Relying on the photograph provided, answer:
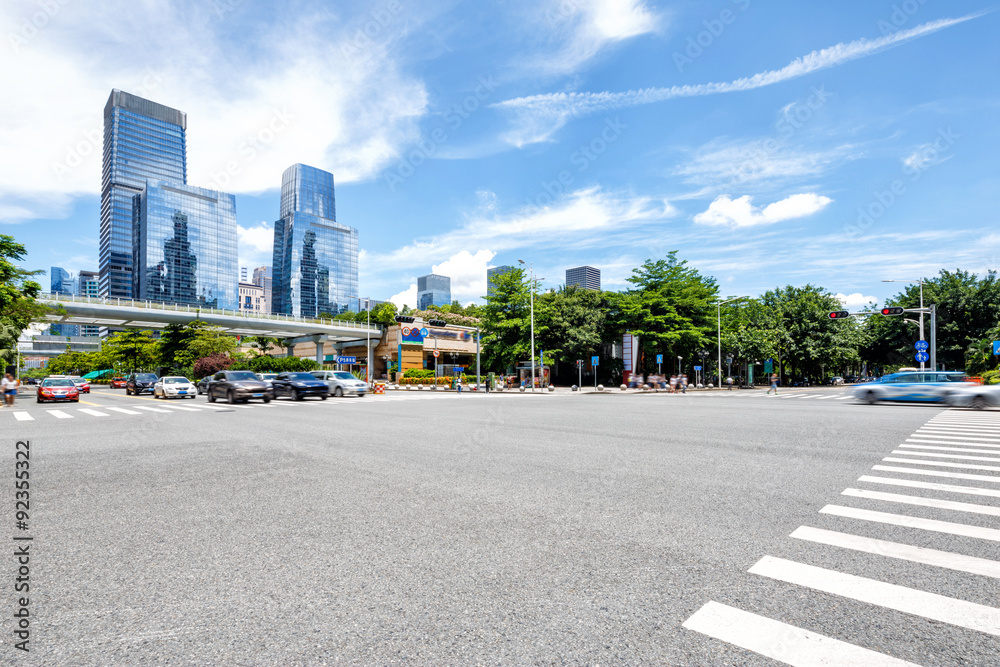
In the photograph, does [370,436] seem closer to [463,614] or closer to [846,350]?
[463,614]

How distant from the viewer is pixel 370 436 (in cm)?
1152

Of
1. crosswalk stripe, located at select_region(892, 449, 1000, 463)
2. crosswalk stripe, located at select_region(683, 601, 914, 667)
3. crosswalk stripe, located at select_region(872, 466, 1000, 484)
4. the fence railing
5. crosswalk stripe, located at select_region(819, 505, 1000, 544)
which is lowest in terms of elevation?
crosswalk stripe, located at select_region(892, 449, 1000, 463)

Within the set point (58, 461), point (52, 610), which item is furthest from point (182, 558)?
point (58, 461)

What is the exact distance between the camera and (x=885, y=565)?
3.84 m

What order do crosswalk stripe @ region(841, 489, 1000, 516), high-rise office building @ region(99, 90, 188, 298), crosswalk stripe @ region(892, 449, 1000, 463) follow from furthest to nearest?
high-rise office building @ region(99, 90, 188, 298) → crosswalk stripe @ region(892, 449, 1000, 463) → crosswalk stripe @ region(841, 489, 1000, 516)

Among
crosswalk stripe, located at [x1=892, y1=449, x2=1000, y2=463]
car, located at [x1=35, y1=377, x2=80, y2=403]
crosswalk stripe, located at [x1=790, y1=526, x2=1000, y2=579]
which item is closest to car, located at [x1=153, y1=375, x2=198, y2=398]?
car, located at [x1=35, y1=377, x2=80, y2=403]

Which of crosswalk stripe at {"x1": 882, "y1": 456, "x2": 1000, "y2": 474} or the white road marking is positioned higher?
the white road marking

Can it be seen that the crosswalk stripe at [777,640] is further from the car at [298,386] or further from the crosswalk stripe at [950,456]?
the car at [298,386]

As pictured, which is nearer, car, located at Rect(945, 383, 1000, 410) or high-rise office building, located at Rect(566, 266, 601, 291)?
car, located at Rect(945, 383, 1000, 410)

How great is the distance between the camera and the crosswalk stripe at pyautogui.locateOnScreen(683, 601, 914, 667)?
8.65 ft

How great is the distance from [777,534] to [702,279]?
55.3 m

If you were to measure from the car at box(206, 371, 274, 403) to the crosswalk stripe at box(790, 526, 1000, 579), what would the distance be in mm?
25342

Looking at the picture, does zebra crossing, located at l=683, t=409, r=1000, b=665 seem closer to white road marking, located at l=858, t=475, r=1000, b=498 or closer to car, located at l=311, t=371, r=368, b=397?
white road marking, located at l=858, t=475, r=1000, b=498

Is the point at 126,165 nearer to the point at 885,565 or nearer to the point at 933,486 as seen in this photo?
the point at 933,486
